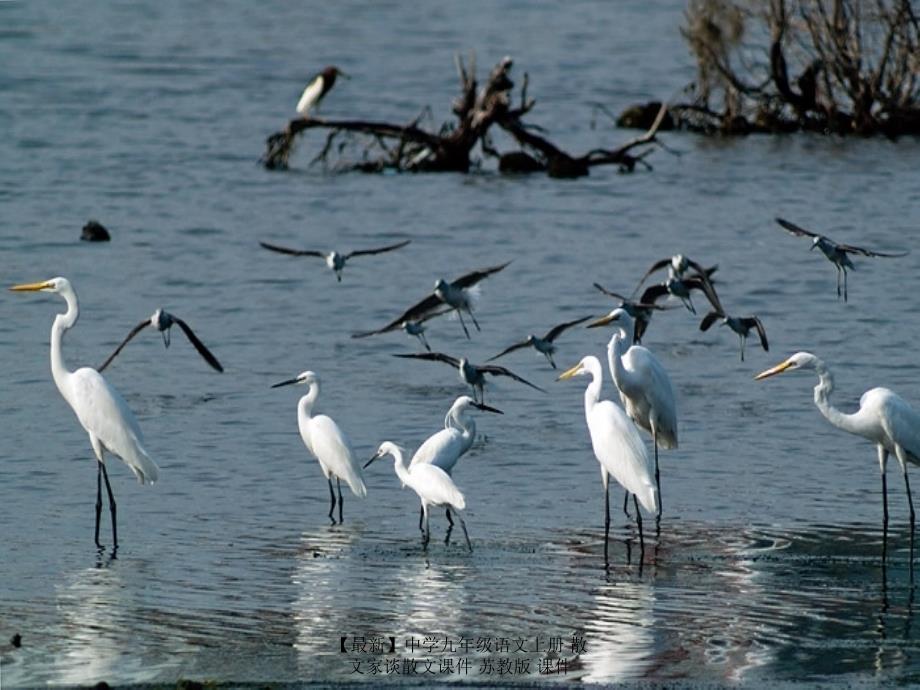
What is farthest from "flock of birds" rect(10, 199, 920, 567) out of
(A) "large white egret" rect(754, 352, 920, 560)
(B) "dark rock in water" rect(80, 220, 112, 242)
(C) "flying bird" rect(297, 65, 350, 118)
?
(C) "flying bird" rect(297, 65, 350, 118)

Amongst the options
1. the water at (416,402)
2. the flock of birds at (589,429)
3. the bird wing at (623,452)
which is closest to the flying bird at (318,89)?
the water at (416,402)

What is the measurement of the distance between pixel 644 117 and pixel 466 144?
4.86m

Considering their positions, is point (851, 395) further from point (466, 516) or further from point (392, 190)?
point (392, 190)

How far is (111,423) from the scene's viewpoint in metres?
11.2

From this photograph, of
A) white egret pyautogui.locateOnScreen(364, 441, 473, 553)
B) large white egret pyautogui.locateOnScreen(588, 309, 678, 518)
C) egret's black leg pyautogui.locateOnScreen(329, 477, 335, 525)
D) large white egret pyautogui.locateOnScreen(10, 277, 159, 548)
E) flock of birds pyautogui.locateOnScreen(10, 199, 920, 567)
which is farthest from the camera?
large white egret pyautogui.locateOnScreen(588, 309, 678, 518)

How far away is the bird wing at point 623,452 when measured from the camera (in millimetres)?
10539

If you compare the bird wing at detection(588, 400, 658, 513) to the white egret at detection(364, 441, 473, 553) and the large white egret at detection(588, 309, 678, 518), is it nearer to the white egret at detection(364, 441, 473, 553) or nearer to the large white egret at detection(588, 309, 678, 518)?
the large white egret at detection(588, 309, 678, 518)

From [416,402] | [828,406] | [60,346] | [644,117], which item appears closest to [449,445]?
[828,406]

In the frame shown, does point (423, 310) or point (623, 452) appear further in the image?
point (423, 310)

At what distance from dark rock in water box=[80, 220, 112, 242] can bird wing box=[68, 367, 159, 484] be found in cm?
1055

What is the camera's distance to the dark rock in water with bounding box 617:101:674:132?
29.7 m

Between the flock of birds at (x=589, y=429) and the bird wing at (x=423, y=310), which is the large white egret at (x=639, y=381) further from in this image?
the bird wing at (x=423, y=310)

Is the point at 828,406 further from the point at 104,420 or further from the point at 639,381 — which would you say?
the point at 104,420

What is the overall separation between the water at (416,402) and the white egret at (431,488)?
20 centimetres
